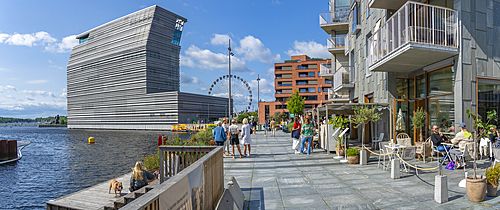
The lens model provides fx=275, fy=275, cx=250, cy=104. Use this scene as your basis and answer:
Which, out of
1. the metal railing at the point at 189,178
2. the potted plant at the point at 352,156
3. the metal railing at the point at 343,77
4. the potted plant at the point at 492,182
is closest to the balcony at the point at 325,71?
the metal railing at the point at 343,77

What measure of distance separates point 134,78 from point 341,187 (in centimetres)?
10252

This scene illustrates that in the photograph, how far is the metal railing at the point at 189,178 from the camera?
2.41 meters

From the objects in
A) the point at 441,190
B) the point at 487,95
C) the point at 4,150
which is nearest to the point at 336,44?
the point at 487,95

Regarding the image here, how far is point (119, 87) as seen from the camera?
337 feet

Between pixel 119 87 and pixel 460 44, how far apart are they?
10868 cm

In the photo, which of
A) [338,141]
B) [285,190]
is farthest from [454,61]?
[285,190]

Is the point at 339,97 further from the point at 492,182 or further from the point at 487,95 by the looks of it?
the point at 492,182

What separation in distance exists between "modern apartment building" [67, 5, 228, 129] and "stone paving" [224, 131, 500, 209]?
286 ft

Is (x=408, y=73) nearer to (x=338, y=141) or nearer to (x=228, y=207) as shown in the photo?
(x=338, y=141)

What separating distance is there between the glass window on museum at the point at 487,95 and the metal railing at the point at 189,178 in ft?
32.4

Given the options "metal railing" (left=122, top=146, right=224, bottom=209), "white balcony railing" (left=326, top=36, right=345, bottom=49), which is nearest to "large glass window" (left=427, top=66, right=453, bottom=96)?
"metal railing" (left=122, top=146, right=224, bottom=209)

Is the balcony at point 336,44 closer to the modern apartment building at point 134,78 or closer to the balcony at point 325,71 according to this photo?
the balcony at point 325,71

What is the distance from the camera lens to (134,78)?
325 ft

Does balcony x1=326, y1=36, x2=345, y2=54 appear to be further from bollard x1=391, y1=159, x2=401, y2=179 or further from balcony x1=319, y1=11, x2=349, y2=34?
bollard x1=391, y1=159, x2=401, y2=179
